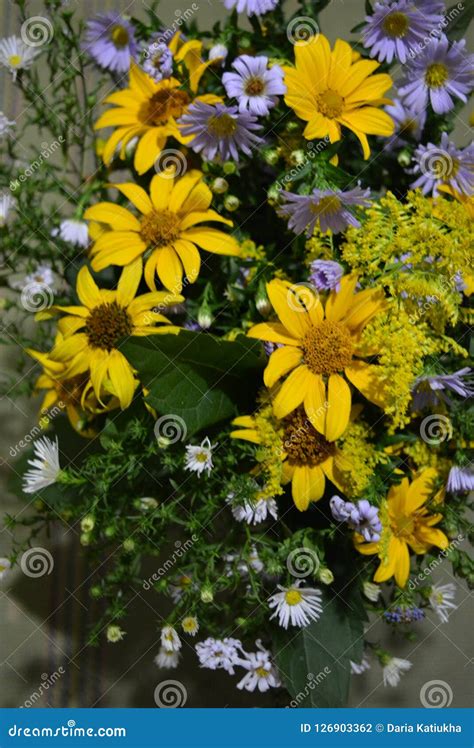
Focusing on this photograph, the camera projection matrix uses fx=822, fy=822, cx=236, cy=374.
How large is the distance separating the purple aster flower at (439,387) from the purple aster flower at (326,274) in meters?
0.08

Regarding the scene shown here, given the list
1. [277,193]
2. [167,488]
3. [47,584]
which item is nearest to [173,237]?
[277,193]

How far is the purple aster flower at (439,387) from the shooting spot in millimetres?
514

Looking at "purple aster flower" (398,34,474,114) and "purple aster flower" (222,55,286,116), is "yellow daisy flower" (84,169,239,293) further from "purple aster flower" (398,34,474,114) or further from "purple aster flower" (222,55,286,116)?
"purple aster flower" (398,34,474,114)

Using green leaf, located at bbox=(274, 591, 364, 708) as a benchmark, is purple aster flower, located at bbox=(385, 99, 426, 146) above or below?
above

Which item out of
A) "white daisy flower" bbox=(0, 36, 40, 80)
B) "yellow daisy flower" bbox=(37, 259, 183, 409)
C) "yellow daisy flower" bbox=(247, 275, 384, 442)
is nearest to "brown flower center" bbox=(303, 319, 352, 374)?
"yellow daisy flower" bbox=(247, 275, 384, 442)

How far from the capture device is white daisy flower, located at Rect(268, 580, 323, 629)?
56 centimetres

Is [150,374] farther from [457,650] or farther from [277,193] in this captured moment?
[457,650]

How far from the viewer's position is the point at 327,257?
1.79 feet

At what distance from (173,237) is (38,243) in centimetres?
17

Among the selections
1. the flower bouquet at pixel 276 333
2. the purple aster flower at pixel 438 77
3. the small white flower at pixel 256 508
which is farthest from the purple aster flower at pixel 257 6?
the small white flower at pixel 256 508

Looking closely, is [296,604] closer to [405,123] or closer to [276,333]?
[276,333]

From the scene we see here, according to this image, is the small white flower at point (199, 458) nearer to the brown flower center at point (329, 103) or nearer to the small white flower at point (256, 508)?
the small white flower at point (256, 508)

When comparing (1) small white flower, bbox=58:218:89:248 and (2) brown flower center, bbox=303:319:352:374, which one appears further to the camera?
(1) small white flower, bbox=58:218:89:248

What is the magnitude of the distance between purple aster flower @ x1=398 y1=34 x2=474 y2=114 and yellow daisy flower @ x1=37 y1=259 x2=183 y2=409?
23 centimetres
